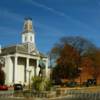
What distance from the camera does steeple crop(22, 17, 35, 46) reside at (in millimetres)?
120875

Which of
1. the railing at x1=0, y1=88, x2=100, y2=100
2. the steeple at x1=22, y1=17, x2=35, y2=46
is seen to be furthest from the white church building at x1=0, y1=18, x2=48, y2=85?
the railing at x1=0, y1=88, x2=100, y2=100

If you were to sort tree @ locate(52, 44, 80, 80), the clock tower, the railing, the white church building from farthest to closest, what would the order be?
the clock tower
the white church building
tree @ locate(52, 44, 80, 80)
the railing

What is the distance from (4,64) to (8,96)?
196 feet

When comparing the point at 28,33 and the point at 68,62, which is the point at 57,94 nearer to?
the point at 68,62

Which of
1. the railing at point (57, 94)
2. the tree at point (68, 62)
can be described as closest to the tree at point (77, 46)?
the tree at point (68, 62)

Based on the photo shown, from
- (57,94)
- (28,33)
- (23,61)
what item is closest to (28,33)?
(28,33)

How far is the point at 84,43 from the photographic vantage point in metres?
98.7

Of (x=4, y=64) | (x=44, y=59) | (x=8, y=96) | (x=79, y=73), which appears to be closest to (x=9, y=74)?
(x=4, y=64)

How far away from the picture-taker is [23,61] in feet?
368

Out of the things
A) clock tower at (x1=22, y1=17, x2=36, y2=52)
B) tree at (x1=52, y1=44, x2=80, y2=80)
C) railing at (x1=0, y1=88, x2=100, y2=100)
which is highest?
clock tower at (x1=22, y1=17, x2=36, y2=52)

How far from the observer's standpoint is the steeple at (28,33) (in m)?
121

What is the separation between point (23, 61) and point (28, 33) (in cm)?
1396

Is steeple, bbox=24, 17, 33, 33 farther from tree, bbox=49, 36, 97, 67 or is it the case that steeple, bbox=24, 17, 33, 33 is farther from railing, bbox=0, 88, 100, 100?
railing, bbox=0, 88, 100, 100

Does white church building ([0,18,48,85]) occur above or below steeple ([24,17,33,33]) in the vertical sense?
below
